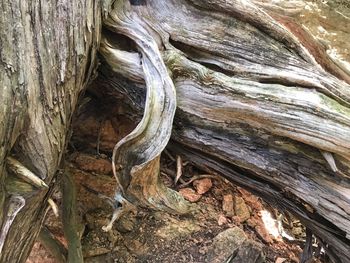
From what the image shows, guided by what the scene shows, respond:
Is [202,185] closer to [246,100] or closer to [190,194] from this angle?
[190,194]

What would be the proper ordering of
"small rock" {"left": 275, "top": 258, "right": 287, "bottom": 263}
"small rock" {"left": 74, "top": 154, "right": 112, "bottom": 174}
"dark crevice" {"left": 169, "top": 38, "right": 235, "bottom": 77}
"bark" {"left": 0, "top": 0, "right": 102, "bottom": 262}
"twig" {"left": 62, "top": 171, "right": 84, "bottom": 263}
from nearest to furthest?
"bark" {"left": 0, "top": 0, "right": 102, "bottom": 262}, "dark crevice" {"left": 169, "top": 38, "right": 235, "bottom": 77}, "twig" {"left": 62, "top": 171, "right": 84, "bottom": 263}, "small rock" {"left": 275, "top": 258, "right": 287, "bottom": 263}, "small rock" {"left": 74, "top": 154, "right": 112, "bottom": 174}

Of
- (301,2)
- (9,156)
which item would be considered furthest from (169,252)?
(301,2)

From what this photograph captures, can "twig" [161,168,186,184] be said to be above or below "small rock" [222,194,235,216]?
above

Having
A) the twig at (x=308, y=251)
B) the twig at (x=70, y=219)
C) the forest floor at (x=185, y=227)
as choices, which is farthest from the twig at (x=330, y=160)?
the twig at (x=70, y=219)

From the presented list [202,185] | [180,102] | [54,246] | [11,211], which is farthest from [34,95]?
[202,185]

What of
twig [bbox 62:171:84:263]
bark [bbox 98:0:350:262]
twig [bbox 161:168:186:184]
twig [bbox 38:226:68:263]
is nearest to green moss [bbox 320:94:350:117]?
bark [bbox 98:0:350:262]

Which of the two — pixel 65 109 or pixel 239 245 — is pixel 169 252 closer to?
pixel 239 245

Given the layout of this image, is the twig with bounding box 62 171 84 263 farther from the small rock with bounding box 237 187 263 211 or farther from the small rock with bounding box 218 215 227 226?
the small rock with bounding box 237 187 263 211
